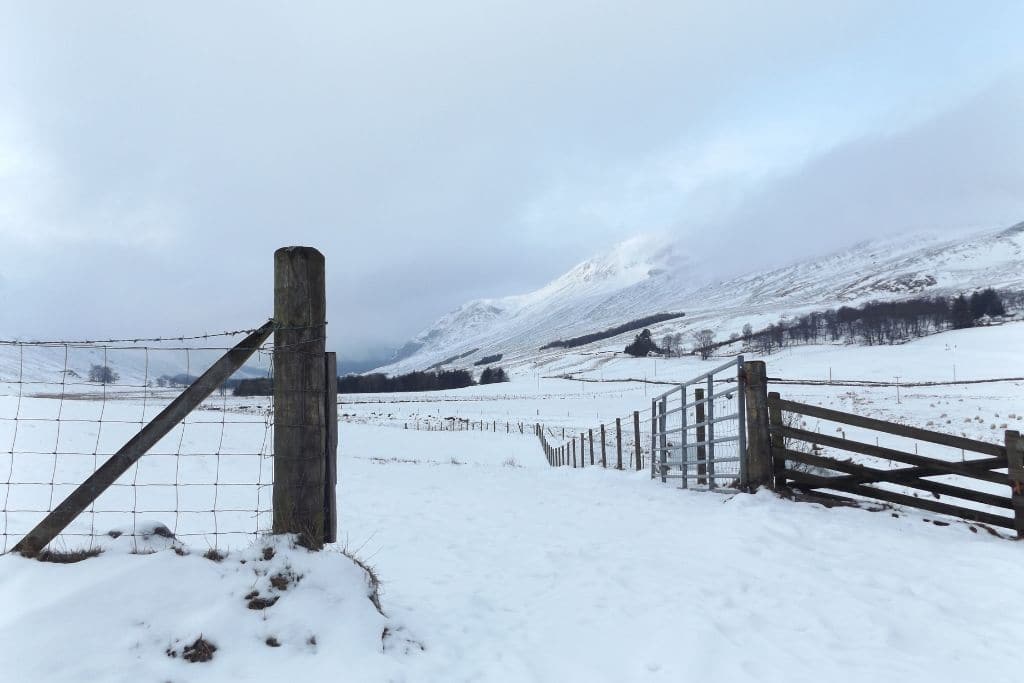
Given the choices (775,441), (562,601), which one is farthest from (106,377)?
(775,441)

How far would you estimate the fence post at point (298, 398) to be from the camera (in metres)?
3.61

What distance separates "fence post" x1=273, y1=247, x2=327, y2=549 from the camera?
3.61 metres

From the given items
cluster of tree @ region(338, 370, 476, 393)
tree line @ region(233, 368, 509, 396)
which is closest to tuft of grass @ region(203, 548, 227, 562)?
tree line @ region(233, 368, 509, 396)

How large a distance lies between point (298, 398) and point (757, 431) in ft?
19.4

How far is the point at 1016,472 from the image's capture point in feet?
19.8

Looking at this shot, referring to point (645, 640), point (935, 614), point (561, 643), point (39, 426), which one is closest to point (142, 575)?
point (561, 643)

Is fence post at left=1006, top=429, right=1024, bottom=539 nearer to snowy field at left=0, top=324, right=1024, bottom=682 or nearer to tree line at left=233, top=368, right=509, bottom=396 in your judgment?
snowy field at left=0, top=324, right=1024, bottom=682

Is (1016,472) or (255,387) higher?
(255,387)

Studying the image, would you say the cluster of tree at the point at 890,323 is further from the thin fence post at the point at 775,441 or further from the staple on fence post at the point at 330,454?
the staple on fence post at the point at 330,454

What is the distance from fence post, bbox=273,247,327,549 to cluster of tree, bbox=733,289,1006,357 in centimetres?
11138

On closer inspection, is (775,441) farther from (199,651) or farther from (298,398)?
(199,651)

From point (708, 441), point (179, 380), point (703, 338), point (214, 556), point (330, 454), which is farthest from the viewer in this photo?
point (703, 338)

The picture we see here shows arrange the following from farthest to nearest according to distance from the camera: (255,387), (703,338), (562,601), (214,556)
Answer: (703,338) → (255,387) → (562,601) → (214,556)

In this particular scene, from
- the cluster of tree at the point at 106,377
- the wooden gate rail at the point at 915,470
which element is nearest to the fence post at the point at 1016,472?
the wooden gate rail at the point at 915,470
